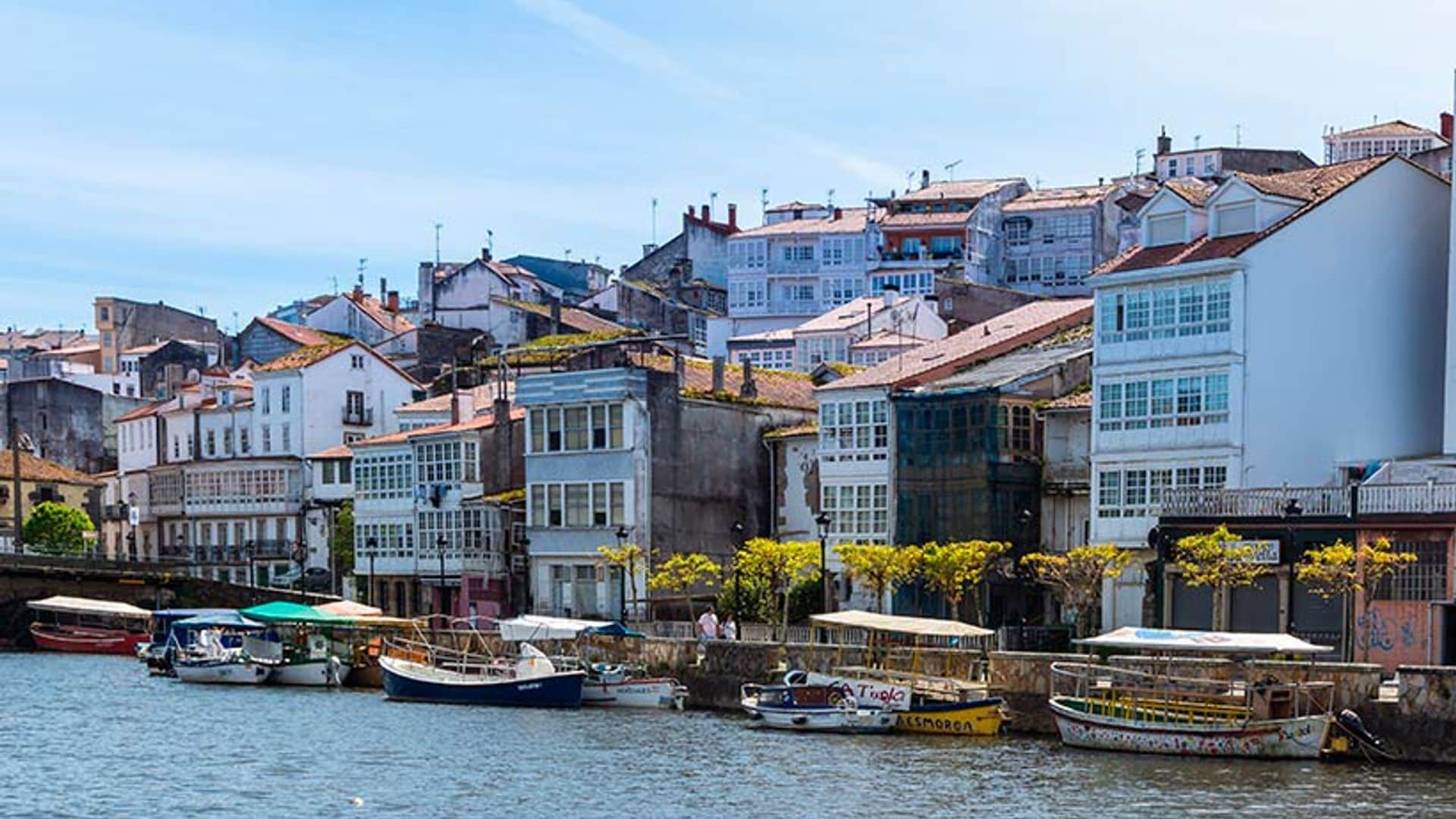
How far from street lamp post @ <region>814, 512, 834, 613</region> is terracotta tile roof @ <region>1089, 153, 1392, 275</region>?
10.4 metres

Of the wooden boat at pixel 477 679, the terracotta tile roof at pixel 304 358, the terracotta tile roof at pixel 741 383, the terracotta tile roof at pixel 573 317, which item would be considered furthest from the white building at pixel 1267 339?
the terracotta tile roof at pixel 573 317

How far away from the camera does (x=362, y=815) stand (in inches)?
1531

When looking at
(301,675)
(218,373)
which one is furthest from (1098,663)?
(218,373)

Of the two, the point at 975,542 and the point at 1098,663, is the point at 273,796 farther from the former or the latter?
→ the point at 975,542

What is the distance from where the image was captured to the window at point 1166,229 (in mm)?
58562

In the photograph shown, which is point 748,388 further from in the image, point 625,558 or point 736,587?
point 736,587

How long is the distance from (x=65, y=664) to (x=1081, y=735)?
48279 mm

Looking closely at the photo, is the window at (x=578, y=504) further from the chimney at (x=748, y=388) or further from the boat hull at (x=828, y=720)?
the boat hull at (x=828, y=720)

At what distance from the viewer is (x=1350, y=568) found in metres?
49.2

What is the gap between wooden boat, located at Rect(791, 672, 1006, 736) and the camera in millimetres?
49625

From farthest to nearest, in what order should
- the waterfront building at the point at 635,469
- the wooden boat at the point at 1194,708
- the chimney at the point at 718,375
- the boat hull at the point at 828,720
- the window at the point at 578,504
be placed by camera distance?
the chimney at the point at 718,375
the window at the point at 578,504
the waterfront building at the point at 635,469
the boat hull at the point at 828,720
the wooden boat at the point at 1194,708

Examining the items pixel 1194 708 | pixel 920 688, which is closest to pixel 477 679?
pixel 920 688

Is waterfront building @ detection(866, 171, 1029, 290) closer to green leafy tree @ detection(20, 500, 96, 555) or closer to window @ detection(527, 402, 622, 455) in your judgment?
window @ detection(527, 402, 622, 455)

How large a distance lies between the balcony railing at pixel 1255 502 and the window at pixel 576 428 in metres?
23.1
